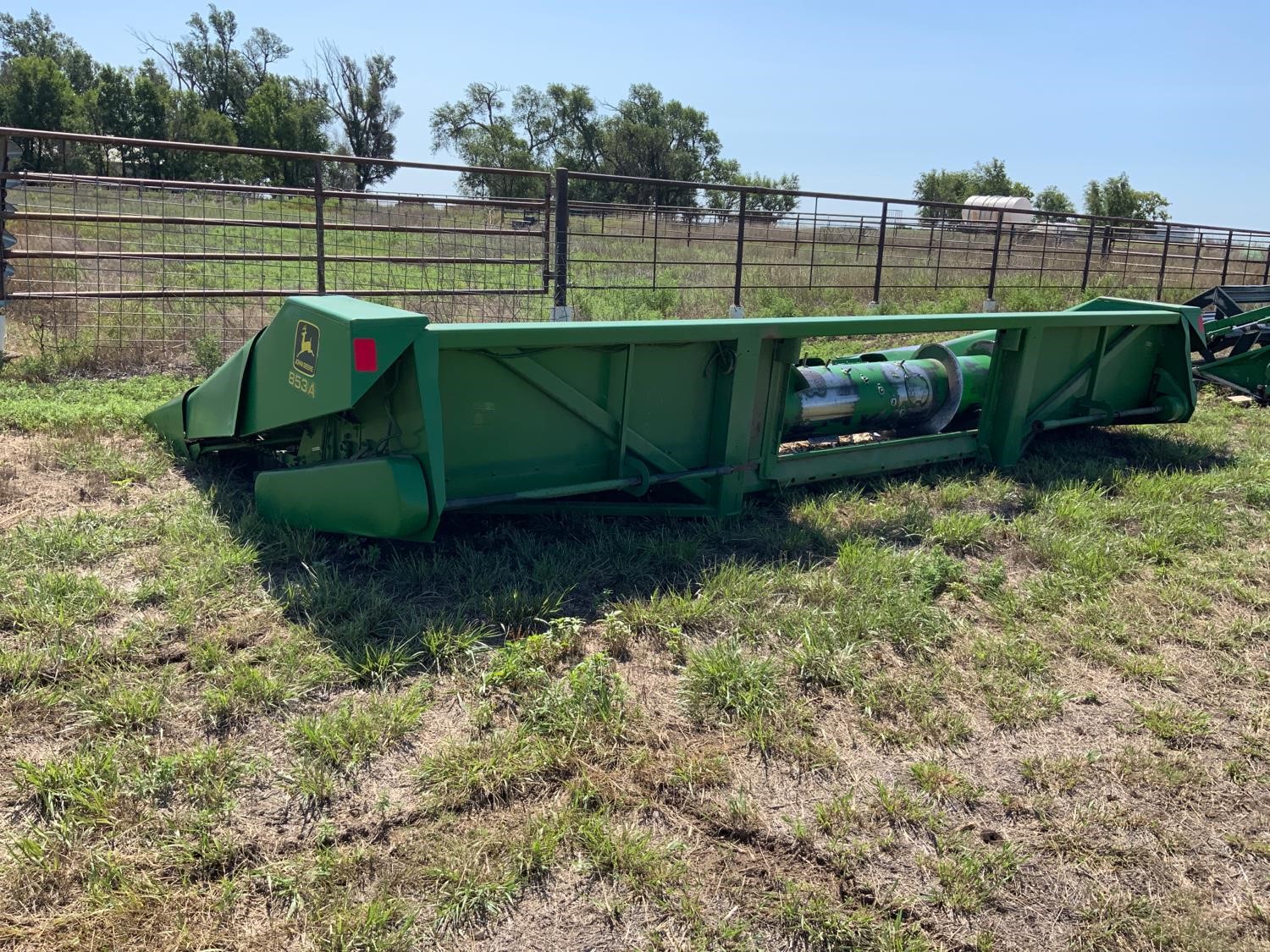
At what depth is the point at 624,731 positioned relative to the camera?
2.83 meters

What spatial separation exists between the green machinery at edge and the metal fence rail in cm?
318

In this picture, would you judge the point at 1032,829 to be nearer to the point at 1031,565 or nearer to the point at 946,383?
the point at 1031,565

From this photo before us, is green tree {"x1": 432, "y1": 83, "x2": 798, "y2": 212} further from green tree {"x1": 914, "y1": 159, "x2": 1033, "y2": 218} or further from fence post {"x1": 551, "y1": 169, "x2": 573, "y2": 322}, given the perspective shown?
fence post {"x1": 551, "y1": 169, "x2": 573, "y2": 322}

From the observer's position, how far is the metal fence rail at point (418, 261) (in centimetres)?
770

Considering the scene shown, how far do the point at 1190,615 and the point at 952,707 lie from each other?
55.5 inches

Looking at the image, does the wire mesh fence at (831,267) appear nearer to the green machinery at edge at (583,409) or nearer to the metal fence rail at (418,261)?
the metal fence rail at (418,261)

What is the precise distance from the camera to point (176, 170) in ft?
104

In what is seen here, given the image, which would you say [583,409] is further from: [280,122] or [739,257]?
[280,122]

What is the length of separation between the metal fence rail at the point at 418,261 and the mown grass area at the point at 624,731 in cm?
372

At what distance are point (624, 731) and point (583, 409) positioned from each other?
1.66m

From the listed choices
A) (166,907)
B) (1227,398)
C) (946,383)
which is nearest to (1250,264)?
(1227,398)

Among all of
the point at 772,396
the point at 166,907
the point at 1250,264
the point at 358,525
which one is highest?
the point at 1250,264

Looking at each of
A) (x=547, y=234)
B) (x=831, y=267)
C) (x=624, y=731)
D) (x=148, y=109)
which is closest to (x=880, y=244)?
(x=831, y=267)

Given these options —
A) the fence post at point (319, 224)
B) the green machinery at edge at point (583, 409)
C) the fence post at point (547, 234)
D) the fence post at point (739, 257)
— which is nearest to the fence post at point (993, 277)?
the fence post at point (739, 257)
